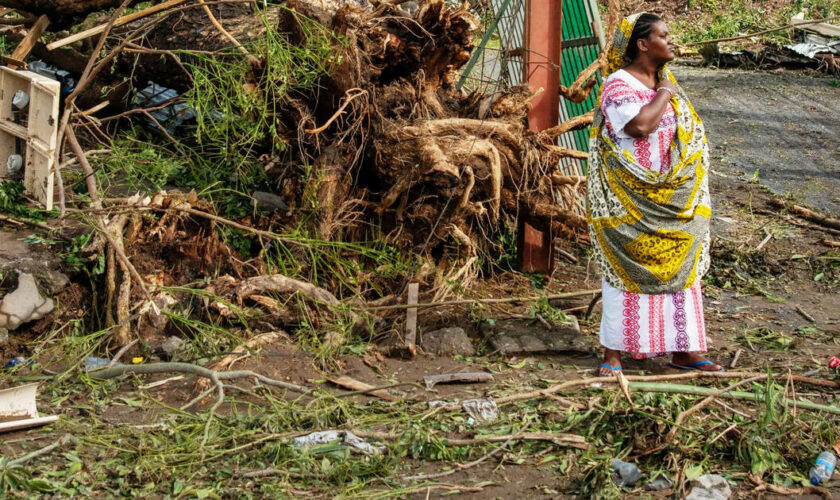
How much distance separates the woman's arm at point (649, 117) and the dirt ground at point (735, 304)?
1249 millimetres

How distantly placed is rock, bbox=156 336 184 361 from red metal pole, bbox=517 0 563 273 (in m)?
2.48

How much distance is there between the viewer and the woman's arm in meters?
3.94

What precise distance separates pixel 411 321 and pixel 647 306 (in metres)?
1.32

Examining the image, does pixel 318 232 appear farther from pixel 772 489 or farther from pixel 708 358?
pixel 772 489

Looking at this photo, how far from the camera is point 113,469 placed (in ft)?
10.0

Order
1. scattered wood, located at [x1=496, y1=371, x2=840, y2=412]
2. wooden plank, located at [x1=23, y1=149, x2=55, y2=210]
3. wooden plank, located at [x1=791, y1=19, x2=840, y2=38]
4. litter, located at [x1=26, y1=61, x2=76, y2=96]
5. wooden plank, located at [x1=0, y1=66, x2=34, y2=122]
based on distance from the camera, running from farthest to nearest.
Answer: wooden plank, located at [x1=791, y1=19, x2=840, y2=38], litter, located at [x1=26, y1=61, x2=76, y2=96], wooden plank, located at [x1=0, y1=66, x2=34, y2=122], wooden plank, located at [x1=23, y1=149, x2=55, y2=210], scattered wood, located at [x1=496, y1=371, x2=840, y2=412]

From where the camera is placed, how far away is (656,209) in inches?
161

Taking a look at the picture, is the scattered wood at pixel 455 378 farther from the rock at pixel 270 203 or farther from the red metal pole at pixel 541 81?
the rock at pixel 270 203

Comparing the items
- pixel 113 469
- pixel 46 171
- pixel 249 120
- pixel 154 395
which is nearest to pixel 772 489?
pixel 113 469

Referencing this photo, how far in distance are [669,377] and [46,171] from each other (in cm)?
363

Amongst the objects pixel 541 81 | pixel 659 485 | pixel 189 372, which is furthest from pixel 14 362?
pixel 541 81

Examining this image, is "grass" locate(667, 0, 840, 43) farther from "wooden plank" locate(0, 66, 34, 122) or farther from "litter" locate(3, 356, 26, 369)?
"litter" locate(3, 356, 26, 369)

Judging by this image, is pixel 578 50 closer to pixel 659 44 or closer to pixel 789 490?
pixel 659 44

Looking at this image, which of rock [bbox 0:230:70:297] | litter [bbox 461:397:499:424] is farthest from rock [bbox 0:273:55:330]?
litter [bbox 461:397:499:424]
